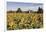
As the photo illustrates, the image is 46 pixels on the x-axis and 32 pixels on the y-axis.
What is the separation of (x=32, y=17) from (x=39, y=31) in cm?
26

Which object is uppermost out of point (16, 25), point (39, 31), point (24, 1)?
point (24, 1)

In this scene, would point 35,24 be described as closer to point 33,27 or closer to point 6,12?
point 33,27

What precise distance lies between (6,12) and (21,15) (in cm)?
24

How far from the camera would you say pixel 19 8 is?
4.69 ft

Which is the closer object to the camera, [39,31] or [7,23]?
[7,23]

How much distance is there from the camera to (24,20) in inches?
56.9

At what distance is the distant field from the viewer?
140 cm

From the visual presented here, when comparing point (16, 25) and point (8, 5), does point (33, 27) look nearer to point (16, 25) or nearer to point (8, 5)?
point (16, 25)

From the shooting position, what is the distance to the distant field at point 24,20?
4.59 feet

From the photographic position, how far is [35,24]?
1.49 meters

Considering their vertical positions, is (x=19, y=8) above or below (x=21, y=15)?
above

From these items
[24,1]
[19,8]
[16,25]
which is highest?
[24,1]

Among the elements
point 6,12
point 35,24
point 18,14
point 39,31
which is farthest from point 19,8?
point 39,31

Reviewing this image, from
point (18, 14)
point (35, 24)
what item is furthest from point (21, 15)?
point (35, 24)
